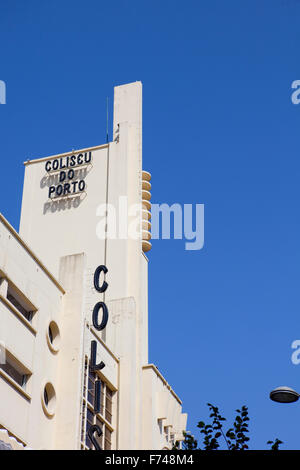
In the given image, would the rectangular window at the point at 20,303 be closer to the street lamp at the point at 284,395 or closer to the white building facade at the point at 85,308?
the white building facade at the point at 85,308

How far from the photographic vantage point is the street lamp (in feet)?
65.9

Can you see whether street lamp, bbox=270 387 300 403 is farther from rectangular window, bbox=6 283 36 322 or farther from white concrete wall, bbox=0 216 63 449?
rectangular window, bbox=6 283 36 322

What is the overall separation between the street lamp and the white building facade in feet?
25.9

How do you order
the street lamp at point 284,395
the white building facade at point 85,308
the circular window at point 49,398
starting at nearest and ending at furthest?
1. the street lamp at point 284,395
2. the white building facade at point 85,308
3. the circular window at point 49,398

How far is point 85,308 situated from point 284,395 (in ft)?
50.9

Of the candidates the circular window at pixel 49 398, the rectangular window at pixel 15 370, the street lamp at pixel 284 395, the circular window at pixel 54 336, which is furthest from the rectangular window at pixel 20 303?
the street lamp at pixel 284 395

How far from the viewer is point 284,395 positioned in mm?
20156

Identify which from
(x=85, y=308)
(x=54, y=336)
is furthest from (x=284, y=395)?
(x=85, y=308)

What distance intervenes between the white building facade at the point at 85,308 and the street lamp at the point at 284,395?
7.89m

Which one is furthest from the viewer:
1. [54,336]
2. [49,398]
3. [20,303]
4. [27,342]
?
[54,336]

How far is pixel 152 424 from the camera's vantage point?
133 feet

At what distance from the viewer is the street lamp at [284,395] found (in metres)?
20.1

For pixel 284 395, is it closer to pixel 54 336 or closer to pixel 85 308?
pixel 54 336

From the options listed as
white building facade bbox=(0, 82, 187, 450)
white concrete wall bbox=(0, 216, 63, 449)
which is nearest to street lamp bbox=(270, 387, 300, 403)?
white building facade bbox=(0, 82, 187, 450)
